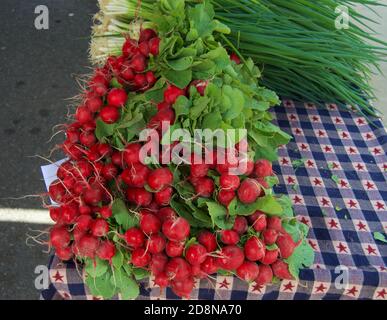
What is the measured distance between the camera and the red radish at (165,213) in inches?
36.7

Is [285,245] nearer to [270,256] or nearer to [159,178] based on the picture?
[270,256]

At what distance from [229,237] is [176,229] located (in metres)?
0.12

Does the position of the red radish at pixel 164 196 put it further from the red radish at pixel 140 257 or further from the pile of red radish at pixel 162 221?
the red radish at pixel 140 257

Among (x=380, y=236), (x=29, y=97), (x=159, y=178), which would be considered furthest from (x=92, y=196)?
(x=29, y=97)

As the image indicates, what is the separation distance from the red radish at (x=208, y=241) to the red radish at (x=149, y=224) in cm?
10

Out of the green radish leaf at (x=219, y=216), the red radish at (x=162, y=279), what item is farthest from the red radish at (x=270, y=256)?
the red radish at (x=162, y=279)

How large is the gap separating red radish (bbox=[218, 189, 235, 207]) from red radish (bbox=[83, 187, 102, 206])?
0.28 metres

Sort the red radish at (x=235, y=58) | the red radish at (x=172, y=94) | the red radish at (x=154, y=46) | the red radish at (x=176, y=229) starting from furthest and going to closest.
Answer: the red radish at (x=235, y=58) → the red radish at (x=154, y=46) → the red radish at (x=172, y=94) → the red radish at (x=176, y=229)

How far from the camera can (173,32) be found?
1090 millimetres

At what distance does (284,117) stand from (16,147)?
144 cm

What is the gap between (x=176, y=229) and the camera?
0.88m

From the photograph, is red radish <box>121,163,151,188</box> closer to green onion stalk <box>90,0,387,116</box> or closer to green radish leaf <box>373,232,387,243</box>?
green onion stalk <box>90,0,387,116</box>
